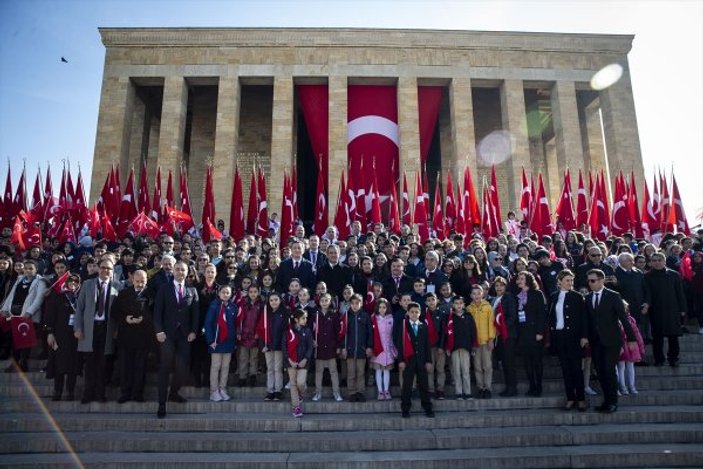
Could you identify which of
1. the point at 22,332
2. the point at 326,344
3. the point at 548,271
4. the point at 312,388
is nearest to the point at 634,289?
the point at 548,271

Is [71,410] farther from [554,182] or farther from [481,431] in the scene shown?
[554,182]

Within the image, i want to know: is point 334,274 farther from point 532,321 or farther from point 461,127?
point 461,127

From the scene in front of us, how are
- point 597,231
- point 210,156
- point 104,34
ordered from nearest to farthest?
point 597,231
point 104,34
point 210,156

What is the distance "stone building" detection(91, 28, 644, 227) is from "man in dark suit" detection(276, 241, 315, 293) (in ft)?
42.5

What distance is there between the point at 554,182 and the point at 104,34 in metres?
24.4

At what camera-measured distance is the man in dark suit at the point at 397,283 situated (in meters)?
8.66

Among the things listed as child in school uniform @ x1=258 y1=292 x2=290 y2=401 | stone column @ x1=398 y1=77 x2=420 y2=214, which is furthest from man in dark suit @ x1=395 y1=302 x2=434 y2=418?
stone column @ x1=398 y1=77 x2=420 y2=214

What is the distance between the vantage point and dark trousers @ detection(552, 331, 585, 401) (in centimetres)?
685

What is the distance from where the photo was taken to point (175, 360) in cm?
714

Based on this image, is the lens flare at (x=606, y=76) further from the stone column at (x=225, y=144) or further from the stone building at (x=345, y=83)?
the stone column at (x=225, y=144)

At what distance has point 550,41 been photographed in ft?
80.6

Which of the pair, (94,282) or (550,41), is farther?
(550,41)

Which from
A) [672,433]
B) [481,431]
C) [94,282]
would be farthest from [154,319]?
[672,433]

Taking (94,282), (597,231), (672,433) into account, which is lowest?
(672,433)
